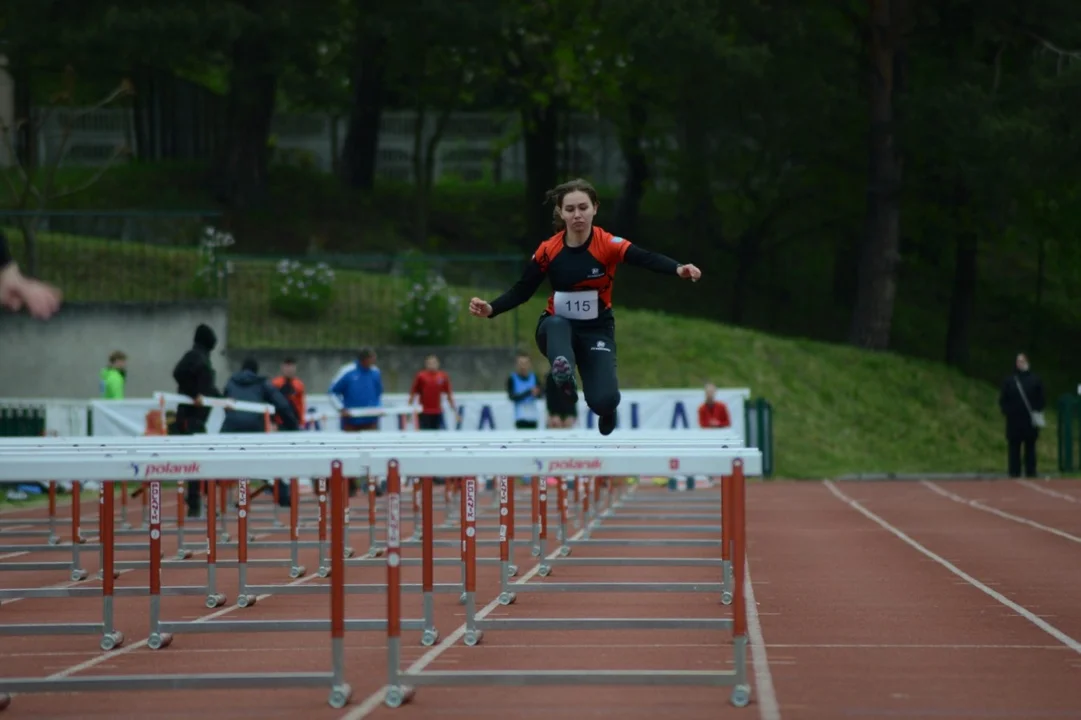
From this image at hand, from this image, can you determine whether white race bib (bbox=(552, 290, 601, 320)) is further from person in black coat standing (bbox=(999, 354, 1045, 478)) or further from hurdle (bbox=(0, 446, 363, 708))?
person in black coat standing (bbox=(999, 354, 1045, 478))

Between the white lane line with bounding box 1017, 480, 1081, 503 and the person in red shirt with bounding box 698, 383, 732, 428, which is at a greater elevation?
the person in red shirt with bounding box 698, 383, 732, 428

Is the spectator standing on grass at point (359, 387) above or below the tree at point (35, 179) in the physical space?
below

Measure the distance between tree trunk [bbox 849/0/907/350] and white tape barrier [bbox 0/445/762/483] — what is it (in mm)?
30770

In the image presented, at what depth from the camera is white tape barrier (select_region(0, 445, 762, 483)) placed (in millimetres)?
7973

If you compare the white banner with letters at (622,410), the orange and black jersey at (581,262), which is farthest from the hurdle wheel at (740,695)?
the white banner with letters at (622,410)

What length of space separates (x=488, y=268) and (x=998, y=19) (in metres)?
12.5

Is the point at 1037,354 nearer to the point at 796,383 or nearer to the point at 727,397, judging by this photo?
the point at 796,383

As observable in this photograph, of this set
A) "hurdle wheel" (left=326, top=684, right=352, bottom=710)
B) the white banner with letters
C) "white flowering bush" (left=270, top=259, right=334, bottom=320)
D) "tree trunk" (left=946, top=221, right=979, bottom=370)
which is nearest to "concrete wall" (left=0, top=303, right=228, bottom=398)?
"white flowering bush" (left=270, top=259, right=334, bottom=320)

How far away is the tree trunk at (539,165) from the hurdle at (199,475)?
3882 centimetres

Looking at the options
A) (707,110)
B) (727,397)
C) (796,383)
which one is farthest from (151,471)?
(707,110)

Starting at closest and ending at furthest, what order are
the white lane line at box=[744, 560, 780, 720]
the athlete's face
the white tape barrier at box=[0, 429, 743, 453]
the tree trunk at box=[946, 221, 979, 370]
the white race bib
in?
the white lane line at box=[744, 560, 780, 720] → the white tape barrier at box=[0, 429, 743, 453] → the athlete's face → the white race bib → the tree trunk at box=[946, 221, 979, 370]

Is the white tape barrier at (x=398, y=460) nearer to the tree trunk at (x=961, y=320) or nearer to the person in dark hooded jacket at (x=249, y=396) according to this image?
the person in dark hooded jacket at (x=249, y=396)

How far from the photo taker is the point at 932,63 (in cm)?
3997

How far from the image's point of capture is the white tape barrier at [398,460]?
A: 7973mm
